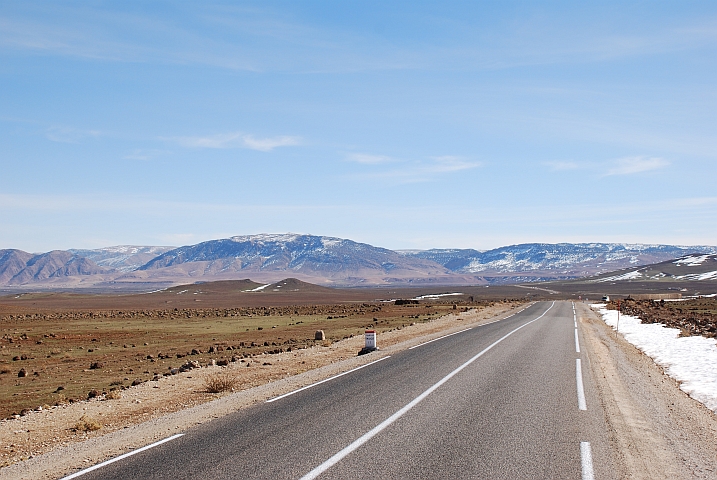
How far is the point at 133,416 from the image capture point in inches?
541

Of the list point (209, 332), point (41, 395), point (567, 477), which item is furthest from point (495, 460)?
point (209, 332)

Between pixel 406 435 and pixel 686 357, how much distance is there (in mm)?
16950

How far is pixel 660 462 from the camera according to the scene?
356 inches

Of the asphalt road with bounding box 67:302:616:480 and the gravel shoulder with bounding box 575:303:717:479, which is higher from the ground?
the asphalt road with bounding box 67:302:616:480

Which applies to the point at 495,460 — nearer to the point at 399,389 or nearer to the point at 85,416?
the point at 399,389

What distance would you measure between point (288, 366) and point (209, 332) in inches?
1096

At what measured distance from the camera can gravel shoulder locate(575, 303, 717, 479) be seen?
884 centimetres

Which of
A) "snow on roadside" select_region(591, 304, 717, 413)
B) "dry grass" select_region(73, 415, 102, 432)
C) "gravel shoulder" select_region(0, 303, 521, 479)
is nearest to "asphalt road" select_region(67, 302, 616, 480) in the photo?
"gravel shoulder" select_region(0, 303, 521, 479)

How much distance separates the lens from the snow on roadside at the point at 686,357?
1616 cm

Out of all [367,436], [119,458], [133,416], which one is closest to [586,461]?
[367,436]

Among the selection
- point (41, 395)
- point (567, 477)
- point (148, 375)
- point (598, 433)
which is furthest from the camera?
point (148, 375)

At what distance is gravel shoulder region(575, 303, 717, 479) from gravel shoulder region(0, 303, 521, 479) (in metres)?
7.59

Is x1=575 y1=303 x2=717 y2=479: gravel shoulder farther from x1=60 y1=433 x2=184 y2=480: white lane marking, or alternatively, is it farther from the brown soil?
the brown soil

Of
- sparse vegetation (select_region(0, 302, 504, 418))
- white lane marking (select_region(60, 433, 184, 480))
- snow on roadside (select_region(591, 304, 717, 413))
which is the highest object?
white lane marking (select_region(60, 433, 184, 480))
